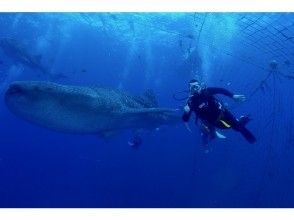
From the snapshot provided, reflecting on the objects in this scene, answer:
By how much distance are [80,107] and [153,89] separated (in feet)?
54.8

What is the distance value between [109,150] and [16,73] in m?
11.4

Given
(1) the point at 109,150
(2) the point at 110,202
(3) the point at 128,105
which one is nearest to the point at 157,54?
(1) the point at 109,150

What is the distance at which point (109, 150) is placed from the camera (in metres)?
34.3

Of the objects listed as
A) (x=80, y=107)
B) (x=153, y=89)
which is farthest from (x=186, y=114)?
(x=153, y=89)

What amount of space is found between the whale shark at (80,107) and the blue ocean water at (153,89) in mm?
6364

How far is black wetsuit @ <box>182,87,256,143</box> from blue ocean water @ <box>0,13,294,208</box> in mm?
8334

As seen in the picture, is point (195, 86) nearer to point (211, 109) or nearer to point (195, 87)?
point (195, 87)

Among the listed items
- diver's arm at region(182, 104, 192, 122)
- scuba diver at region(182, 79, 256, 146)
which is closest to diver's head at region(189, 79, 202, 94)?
scuba diver at region(182, 79, 256, 146)

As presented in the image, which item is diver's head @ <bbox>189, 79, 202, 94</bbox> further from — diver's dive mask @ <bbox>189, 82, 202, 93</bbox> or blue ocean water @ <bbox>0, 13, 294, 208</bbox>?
blue ocean water @ <bbox>0, 13, 294, 208</bbox>

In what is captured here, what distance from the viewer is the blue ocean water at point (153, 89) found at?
2133 cm

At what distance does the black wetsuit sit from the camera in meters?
7.80

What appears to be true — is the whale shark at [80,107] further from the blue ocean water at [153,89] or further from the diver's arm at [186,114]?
the blue ocean water at [153,89]

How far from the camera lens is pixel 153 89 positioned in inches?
979
